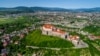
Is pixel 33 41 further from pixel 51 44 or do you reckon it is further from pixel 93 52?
pixel 93 52

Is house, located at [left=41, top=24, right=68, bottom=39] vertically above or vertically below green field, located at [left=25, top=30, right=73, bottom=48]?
above

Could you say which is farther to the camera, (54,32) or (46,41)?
(54,32)

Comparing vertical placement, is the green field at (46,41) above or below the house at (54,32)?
below

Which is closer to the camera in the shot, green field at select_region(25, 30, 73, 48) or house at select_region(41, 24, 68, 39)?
green field at select_region(25, 30, 73, 48)

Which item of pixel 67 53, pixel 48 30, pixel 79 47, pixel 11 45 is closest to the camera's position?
pixel 67 53

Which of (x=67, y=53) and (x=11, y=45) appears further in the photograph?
(x=11, y=45)

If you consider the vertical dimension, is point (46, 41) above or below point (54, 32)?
below

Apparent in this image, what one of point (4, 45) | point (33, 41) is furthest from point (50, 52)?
point (4, 45)

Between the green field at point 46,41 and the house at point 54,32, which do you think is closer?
the green field at point 46,41
